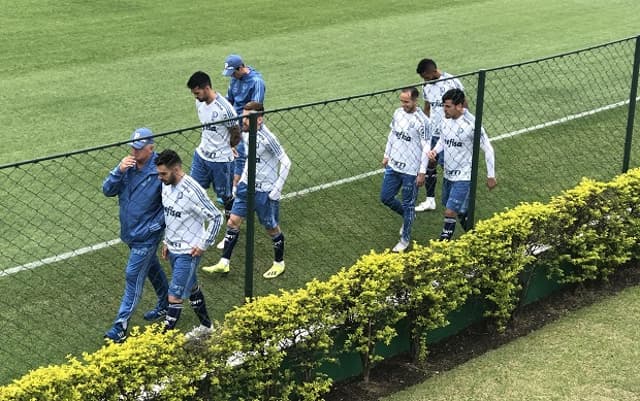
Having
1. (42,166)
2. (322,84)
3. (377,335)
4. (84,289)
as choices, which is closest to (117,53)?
(322,84)

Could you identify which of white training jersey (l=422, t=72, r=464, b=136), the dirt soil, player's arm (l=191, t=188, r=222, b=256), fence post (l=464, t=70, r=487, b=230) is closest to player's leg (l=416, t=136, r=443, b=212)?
white training jersey (l=422, t=72, r=464, b=136)

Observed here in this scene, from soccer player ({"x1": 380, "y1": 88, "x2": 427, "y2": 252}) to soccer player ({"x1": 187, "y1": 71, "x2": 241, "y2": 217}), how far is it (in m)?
1.56

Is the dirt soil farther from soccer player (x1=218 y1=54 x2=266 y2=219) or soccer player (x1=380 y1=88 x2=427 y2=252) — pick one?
soccer player (x1=218 y1=54 x2=266 y2=219)

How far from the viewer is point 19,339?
8.10m

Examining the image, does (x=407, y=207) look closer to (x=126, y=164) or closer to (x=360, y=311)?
(x=360, y=311)

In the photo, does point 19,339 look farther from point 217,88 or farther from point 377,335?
point 217,88

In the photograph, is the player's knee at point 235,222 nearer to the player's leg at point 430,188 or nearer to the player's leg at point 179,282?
the player's leg at point 179,282

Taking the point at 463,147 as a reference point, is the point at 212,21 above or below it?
below

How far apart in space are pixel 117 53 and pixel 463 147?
9947 millimetres

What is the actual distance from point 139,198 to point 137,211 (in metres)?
0.10

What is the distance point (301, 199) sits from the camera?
11.2 meters

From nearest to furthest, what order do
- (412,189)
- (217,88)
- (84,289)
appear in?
1. (84,289)
2. (412,189)
3. (217,88)

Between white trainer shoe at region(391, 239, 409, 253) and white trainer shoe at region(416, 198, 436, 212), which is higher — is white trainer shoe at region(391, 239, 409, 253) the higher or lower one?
the higher one

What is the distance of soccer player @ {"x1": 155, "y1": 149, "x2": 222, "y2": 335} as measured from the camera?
7.65 m
